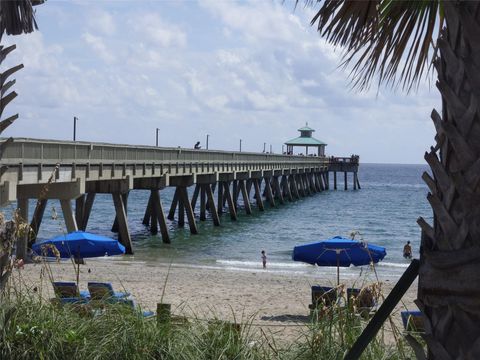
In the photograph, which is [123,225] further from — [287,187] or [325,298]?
[287,187]

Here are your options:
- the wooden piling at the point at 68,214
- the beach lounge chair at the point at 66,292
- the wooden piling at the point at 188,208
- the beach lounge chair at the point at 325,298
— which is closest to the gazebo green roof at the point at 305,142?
the wooden piling at the point at 188,208

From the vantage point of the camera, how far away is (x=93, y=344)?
5.20 metres

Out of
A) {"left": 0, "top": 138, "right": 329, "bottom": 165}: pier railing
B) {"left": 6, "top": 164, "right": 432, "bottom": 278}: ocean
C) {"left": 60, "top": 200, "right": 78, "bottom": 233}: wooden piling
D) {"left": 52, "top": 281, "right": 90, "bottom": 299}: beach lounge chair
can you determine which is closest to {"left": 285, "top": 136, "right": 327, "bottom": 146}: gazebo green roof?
{"left": 6, "top": 164, "right": 432, "bottom": 278}: ocean

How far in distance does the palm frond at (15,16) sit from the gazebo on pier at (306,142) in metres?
90.4

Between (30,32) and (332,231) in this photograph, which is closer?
(30,32)

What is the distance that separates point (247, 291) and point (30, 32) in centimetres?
1430

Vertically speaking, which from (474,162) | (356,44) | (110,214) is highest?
(356,44)

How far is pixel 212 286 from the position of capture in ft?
68.4

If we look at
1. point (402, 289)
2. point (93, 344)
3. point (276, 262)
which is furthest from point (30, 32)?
point (276, 262)

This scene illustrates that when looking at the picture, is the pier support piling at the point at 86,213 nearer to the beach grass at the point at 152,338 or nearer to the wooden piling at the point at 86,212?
the wooden piling at the point at 86,212

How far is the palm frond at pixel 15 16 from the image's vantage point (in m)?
6.17

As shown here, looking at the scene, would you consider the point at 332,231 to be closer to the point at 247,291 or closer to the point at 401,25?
the point at 247,291

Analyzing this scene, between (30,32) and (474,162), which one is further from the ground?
(30,32)

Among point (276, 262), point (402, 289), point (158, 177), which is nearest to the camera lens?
point (402, 289)
